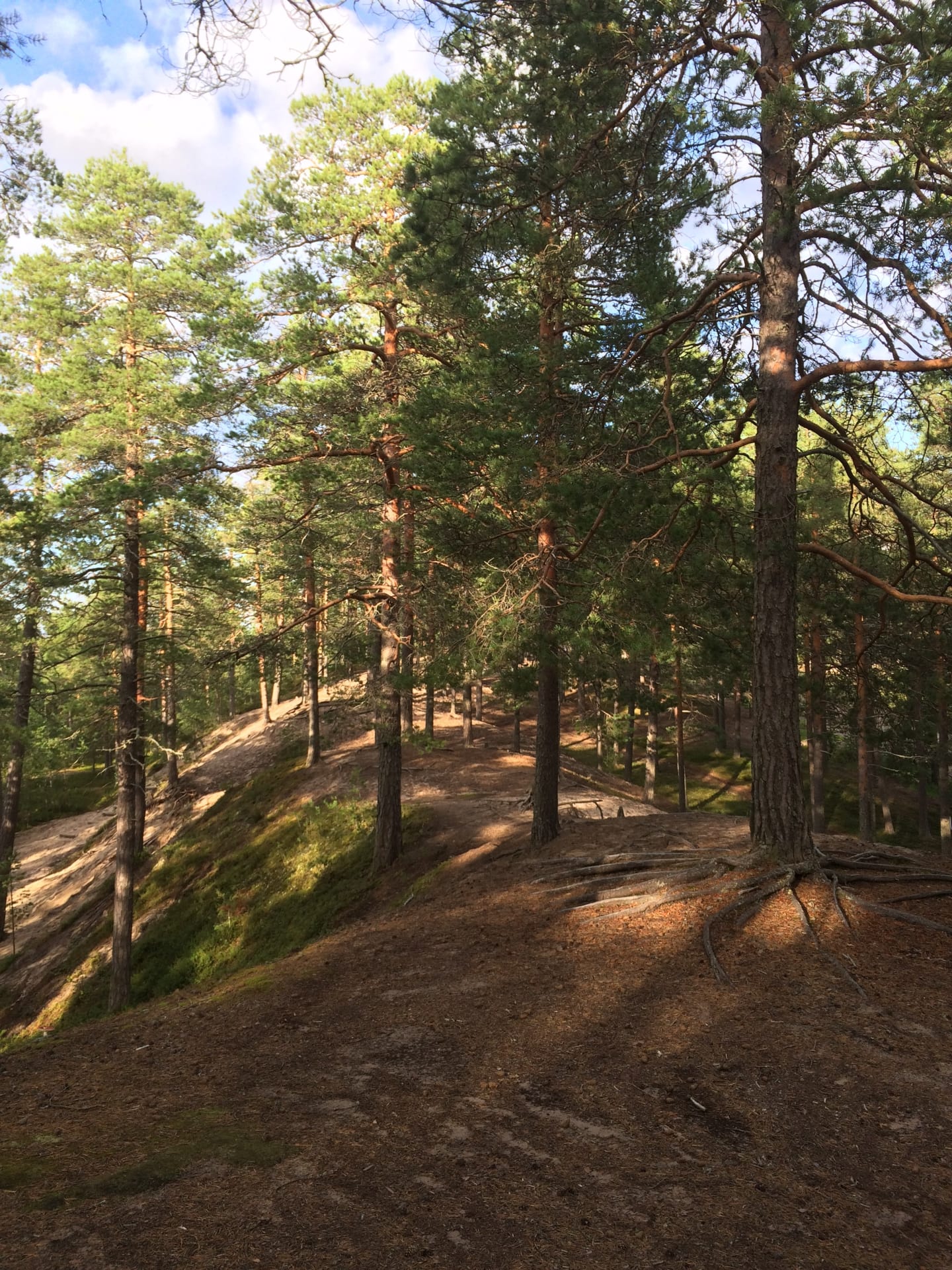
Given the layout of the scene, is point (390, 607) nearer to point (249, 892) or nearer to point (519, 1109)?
point (249, 892)

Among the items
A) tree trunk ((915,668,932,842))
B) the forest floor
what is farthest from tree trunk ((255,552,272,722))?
tree trunk ((915,668,932,842))

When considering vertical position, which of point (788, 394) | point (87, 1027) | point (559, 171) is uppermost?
point (559, 171)

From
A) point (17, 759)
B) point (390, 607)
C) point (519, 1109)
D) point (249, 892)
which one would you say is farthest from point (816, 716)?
point (17, 759)

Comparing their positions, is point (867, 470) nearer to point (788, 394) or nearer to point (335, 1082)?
point (788, 394)

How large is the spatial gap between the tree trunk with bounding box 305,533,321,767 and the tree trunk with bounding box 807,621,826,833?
333 inches

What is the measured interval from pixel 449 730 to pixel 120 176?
23541 mm

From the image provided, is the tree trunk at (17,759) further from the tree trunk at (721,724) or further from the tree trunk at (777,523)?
the tree trunk at (721,724)

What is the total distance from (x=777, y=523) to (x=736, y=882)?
3.93 meters

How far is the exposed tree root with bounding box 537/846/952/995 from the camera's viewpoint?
7758 millimetres

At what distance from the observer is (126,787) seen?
623 inches

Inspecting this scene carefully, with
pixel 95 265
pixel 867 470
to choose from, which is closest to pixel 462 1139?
pixel 867 470

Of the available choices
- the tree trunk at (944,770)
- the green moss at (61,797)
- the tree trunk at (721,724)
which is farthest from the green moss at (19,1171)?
the green moss at (61,797)

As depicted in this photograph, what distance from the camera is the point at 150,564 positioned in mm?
16484

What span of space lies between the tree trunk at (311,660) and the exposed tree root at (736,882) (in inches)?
268
